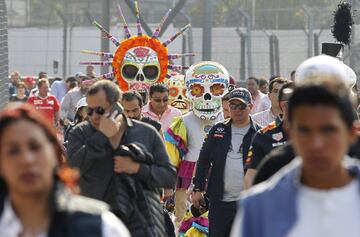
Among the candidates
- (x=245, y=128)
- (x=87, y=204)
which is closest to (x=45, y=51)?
(x=245, y=128)

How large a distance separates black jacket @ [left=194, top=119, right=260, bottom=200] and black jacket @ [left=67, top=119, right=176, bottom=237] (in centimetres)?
259

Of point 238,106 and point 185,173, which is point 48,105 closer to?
point 185,173

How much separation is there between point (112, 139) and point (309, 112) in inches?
142

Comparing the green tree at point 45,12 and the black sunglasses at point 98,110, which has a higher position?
the green tree at point 45,12

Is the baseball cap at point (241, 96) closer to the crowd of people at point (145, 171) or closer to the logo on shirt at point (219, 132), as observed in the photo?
the logo on shirt at point (219, 132)

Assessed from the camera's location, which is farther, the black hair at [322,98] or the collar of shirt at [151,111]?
the collar of shirt at [151,111]

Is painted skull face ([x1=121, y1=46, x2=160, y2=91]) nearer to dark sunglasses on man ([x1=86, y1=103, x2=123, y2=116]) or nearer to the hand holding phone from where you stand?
dark sunglasses on man ([x1=86, y1=103, x2=123, y2=116])

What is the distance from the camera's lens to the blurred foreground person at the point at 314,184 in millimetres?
4230

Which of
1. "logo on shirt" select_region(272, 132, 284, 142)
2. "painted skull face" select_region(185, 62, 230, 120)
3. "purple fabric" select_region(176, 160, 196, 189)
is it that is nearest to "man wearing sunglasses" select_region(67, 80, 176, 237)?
"logo on shirt" select_region(272, 132, 284, 142)

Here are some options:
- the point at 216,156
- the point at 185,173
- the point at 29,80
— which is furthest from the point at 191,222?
the point at 29,80

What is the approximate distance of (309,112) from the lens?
14.0ft

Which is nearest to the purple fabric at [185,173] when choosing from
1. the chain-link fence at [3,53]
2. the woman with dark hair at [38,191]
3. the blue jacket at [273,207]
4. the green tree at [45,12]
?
the chain-link fence at [3,53]

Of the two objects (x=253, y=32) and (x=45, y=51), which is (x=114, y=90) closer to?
(x=253, y=32)

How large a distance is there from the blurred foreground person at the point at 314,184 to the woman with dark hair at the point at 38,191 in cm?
48
